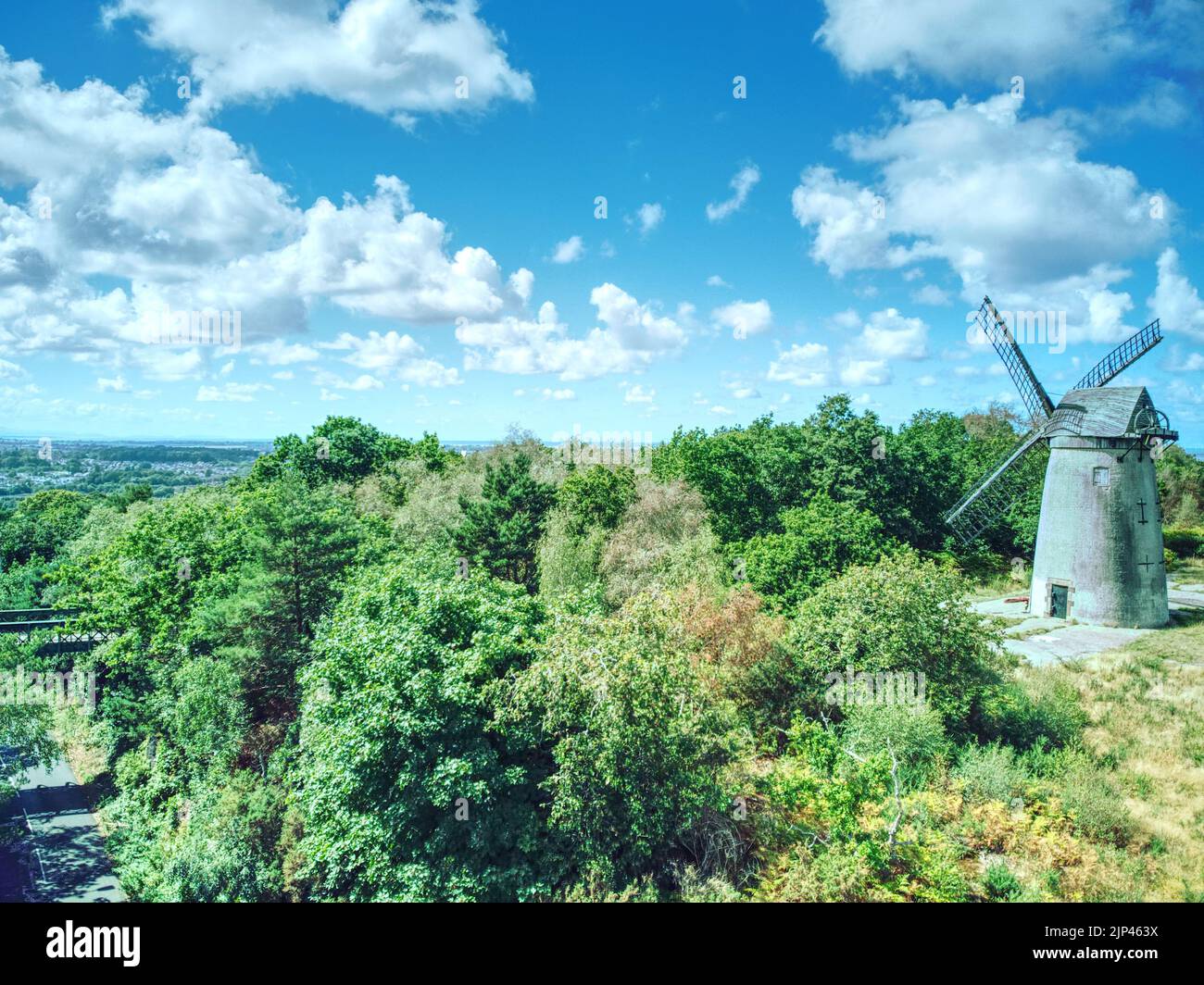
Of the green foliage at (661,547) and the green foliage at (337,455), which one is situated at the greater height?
the green foliage at (337,455)

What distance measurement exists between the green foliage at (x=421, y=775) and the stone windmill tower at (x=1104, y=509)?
2394 centimetres

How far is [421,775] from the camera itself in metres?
12.2

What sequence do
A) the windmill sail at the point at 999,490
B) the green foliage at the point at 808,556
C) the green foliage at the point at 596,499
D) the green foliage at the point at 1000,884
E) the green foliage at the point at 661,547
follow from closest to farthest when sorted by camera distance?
the green foliage at the point at 1000,884 → the green foliage at the point at 808,556 → the green foliage at the point at 661,547 → the windmill sail at the point at 999,490 → the green foliage at the point at 596,499

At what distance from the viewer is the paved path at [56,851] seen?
17.5m

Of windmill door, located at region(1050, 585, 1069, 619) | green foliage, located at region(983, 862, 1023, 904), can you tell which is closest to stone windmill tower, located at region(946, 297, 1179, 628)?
windmill door, located at region(1050, 585, 1069, 619)

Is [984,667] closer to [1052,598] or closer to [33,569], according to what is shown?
[1052,598]

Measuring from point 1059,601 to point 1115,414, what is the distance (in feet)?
26.1

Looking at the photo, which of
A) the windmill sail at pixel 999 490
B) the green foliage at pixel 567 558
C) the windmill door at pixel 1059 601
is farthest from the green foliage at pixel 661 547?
the windmill door at pixel 1059 601

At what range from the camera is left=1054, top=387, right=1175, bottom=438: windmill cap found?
23.8 meters

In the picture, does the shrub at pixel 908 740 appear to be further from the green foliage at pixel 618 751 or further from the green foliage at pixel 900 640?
the green foliage at pixel 618 751

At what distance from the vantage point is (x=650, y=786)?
12.2 meters
